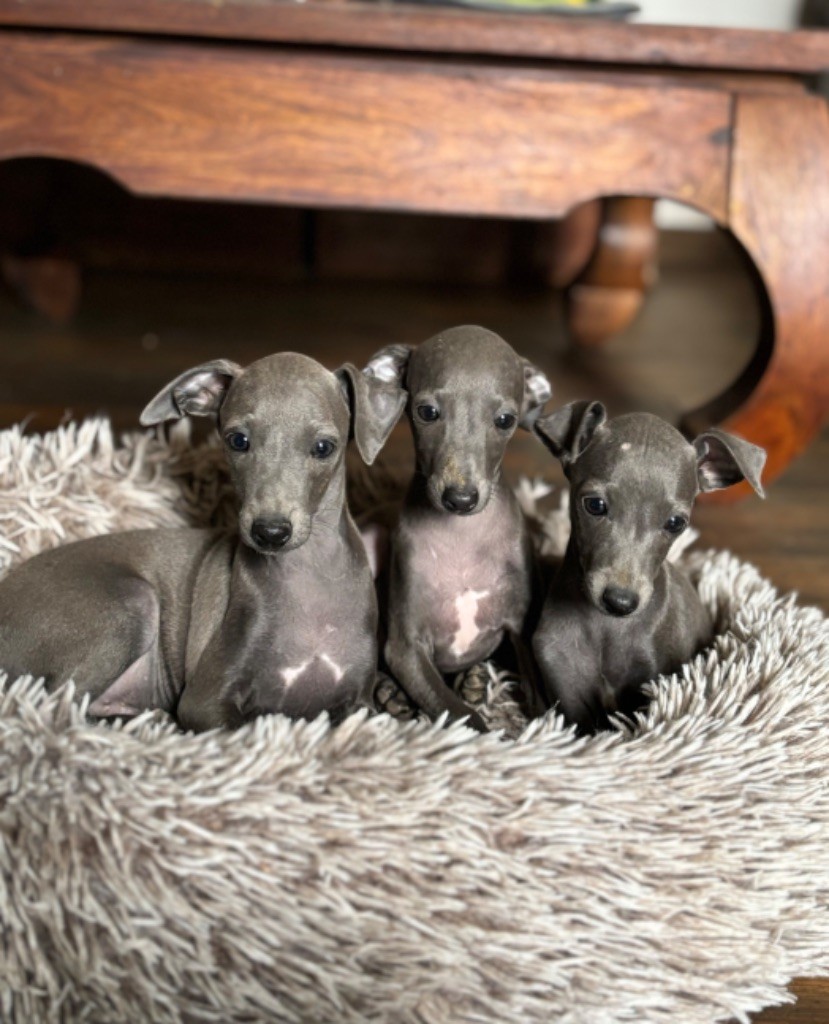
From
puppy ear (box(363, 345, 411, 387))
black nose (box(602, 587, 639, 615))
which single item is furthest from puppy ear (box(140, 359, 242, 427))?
black nose (box(602, 587, 639, 615))

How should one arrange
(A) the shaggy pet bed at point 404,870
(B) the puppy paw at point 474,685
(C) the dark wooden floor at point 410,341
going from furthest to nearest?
(C) the dark wooden floor at point 410,341 → (B) the puppy paw at point 474,685 → (A) the shaggy pet bed at point 404,870

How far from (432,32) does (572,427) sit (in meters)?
1.02

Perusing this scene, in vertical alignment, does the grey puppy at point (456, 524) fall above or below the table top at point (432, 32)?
below

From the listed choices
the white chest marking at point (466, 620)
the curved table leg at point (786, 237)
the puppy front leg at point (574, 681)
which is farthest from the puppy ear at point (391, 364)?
the curved table leg at point (786, 237)

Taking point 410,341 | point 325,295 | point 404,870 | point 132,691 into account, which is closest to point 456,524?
point 132,691

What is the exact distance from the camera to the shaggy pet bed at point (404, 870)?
1.36m

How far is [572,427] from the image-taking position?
6.13 feet

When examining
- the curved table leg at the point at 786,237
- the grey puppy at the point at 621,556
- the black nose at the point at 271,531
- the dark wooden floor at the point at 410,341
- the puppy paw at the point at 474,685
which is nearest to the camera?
the black nose at the point at 271,531

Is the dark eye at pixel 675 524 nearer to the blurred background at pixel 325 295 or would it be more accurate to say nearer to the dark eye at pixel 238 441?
the dark eye at pixel 238 441

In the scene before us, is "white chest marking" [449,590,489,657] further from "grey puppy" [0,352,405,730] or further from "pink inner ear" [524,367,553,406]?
"pink inner ear" [524,367,553,406]

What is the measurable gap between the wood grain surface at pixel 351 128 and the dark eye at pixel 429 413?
2.84ft

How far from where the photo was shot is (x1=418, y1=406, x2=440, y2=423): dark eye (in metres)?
1.86

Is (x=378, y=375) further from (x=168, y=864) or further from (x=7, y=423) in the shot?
(x=7, y=423)

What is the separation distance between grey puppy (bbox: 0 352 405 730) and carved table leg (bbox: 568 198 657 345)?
2479 mm
